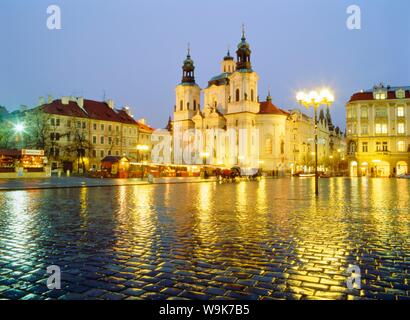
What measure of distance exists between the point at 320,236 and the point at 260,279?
366 centimetres

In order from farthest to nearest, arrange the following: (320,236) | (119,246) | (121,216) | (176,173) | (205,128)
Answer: (205,128) → (176,173) → (121,216) → (320,236) → (119,246)

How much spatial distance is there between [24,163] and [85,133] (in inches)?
1177

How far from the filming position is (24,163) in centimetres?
4528

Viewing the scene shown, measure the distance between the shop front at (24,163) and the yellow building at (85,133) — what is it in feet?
42.4

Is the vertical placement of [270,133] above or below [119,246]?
above

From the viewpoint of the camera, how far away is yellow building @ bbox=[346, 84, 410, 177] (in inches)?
2618

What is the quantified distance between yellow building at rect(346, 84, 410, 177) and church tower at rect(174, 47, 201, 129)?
35.9m

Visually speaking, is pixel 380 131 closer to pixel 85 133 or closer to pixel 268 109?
pixel 268 109

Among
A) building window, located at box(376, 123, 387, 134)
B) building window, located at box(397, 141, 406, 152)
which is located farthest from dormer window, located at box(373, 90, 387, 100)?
building window, located at box(397, 141, 406, 152)

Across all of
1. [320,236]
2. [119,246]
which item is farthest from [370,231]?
[119,246]

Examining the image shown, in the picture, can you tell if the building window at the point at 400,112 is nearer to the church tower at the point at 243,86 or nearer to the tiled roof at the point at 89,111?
the church tower at the point at 243,86

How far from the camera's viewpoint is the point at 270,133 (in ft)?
254

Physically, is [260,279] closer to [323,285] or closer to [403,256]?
[323,285]

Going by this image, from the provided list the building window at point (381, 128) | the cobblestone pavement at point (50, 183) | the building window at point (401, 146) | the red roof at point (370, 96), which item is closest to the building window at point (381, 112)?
the building window at point (381, 128)
